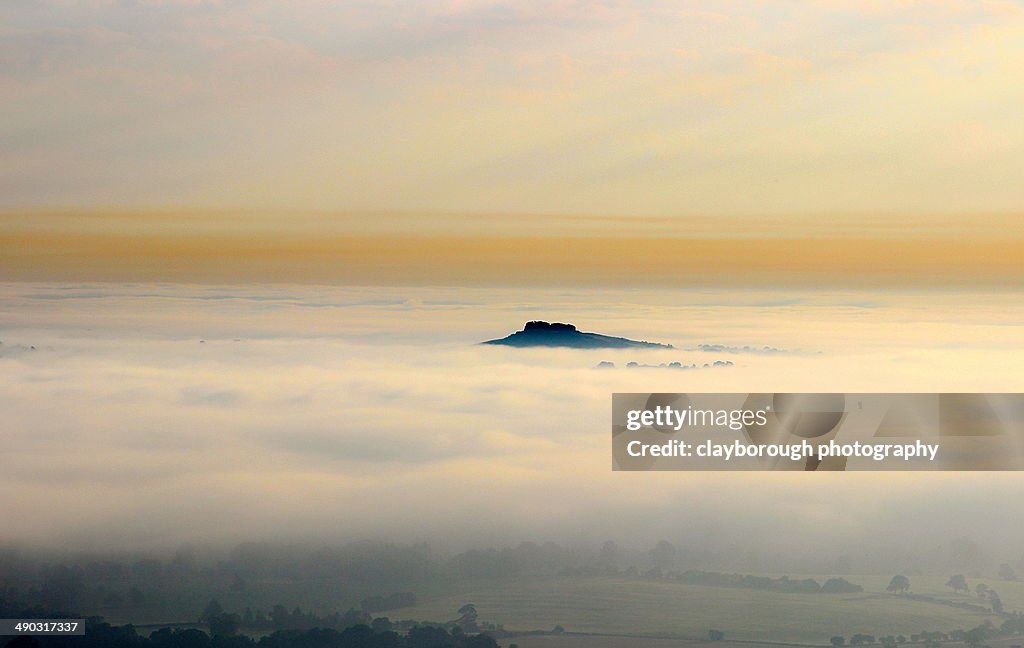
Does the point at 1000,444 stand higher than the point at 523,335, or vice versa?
the point at 523,335

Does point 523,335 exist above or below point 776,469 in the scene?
above

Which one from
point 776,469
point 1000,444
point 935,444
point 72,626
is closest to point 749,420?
point 776,469

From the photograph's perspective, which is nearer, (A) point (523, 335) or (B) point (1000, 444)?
(B) point (1000, 444)

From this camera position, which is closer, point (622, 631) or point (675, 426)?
point (675, 426)

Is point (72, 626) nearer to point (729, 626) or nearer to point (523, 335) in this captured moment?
point (523, 335)

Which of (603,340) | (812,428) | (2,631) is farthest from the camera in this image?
(603,340)

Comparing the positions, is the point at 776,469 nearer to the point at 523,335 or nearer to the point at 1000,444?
the point at 1000,444

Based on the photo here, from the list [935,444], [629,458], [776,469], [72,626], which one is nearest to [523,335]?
[629,458]

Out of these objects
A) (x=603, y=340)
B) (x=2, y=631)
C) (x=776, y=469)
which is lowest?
(x=2, y=631)

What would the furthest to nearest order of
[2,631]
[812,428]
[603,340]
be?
[603,340] < [812,428] < [2,631]
